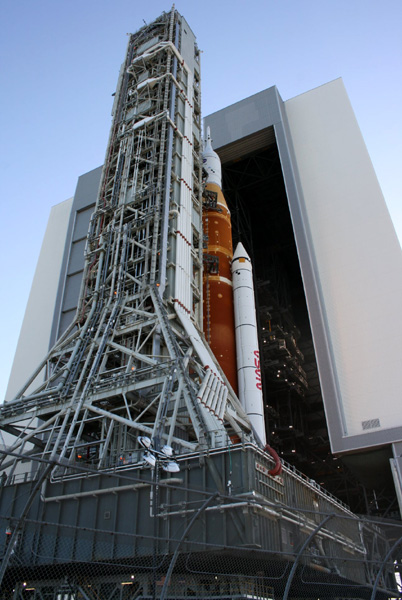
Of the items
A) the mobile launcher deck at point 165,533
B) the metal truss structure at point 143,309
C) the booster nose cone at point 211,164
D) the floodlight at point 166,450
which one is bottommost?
the mobile launcher deck at point 165,533

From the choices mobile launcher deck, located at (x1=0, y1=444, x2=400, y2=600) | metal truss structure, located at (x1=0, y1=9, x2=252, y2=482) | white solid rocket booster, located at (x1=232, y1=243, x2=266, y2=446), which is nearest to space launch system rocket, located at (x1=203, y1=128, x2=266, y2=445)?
white solid rocket booster, located at (x1=232, y1=243, x2=266, y2=446)

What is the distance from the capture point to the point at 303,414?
44.4 meters

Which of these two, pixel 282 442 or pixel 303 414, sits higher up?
pixel 303 414

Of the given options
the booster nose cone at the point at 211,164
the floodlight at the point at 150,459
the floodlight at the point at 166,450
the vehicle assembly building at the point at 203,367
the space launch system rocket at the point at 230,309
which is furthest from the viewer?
the booster nose cone at the point at 211,164

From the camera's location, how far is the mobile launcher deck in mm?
13523

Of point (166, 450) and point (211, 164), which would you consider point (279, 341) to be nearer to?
point (211, 164)

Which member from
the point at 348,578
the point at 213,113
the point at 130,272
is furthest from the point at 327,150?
the point at 348,578

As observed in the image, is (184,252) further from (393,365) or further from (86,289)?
(393,365)

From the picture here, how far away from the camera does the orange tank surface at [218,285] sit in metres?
27.5

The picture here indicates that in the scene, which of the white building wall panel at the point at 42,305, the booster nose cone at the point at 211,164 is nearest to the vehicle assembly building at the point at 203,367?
the white building wall panel at the point at 42,305

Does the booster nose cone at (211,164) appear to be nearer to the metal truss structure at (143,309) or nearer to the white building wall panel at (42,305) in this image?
the metal truss structure at (143,309)

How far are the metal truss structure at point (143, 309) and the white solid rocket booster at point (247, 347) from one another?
2815 millimetres

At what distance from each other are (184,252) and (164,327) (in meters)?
6.22

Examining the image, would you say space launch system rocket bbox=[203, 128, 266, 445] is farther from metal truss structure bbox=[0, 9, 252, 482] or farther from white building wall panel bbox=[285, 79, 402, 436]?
white building wall panel bbox=[285, 79, 402, 436]
